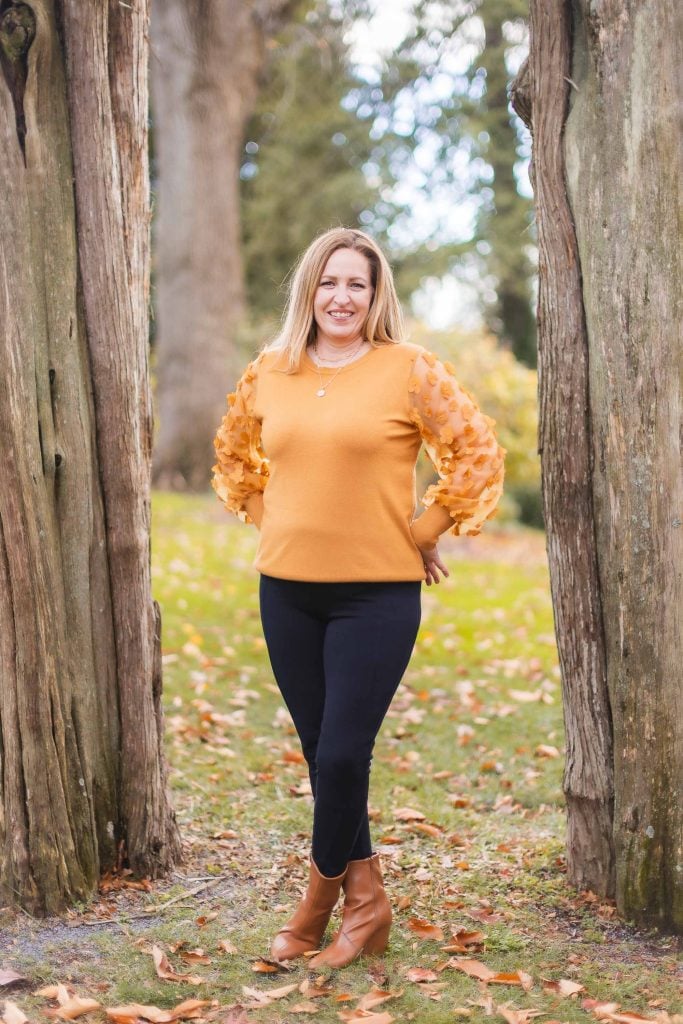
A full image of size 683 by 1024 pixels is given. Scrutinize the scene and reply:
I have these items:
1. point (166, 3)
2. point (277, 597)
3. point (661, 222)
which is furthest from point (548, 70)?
point (166, 3)

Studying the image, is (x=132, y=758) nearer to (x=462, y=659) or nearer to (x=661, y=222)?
(x=661, y=222)

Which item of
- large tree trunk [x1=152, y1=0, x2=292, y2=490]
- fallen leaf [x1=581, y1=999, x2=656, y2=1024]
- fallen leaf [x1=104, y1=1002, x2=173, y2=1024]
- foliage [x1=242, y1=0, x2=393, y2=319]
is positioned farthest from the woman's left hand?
foliage [x1=242, y1=0, x2=393, y2=319]

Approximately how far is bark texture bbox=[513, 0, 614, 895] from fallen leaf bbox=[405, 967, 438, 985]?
31.8 inches

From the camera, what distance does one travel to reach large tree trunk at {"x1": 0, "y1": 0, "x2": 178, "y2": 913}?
3.42 metres

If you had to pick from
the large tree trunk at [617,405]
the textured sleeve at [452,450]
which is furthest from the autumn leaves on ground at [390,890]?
the textured sleeve at [452,450]

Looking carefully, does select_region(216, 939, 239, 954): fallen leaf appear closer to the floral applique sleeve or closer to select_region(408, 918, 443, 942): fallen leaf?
select_region(408, 918, 443, 942): fallen leaf

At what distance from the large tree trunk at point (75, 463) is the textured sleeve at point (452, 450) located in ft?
3.75

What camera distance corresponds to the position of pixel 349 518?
314 cm

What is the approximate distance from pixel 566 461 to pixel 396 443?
72cm

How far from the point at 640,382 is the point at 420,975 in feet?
6.38

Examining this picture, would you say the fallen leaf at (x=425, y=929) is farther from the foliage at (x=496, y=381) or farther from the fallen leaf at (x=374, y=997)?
the foliage at (x=496, y=381)

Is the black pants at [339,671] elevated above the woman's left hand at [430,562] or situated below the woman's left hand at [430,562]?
below

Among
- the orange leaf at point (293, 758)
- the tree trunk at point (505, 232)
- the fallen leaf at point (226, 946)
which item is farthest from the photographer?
the tree trunk at point (505, 232)

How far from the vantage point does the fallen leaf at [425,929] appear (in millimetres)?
3447
